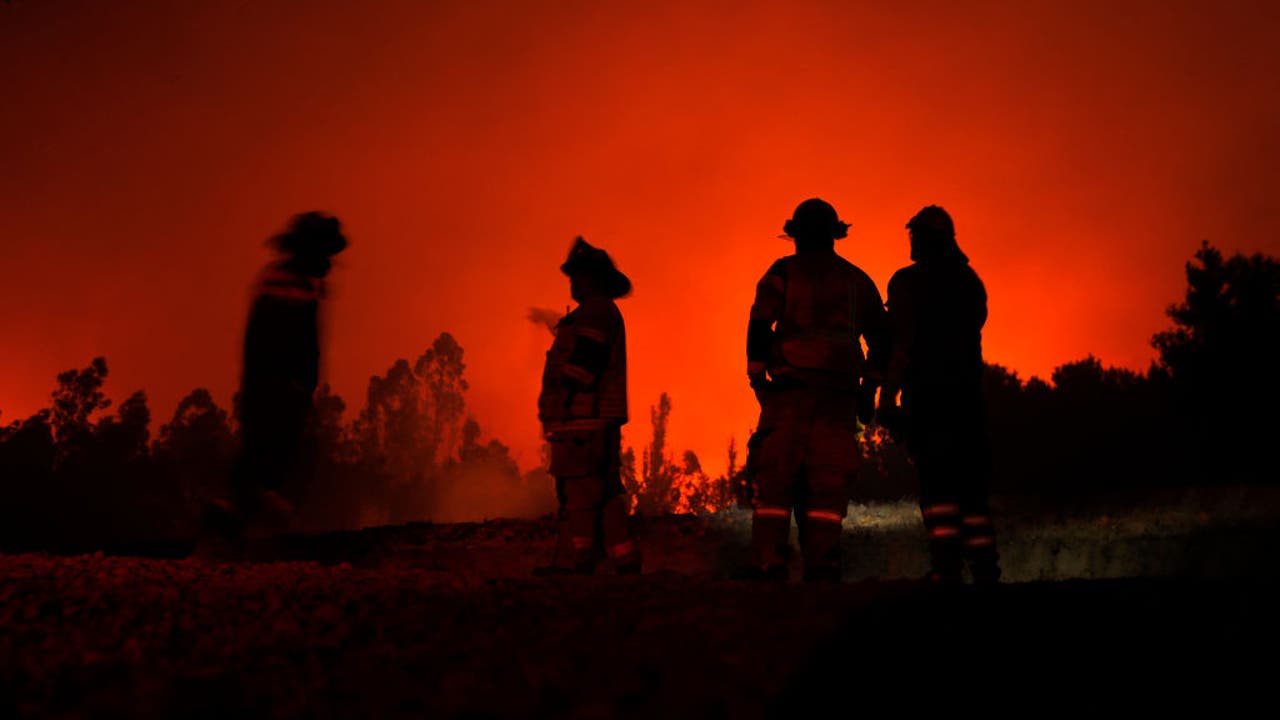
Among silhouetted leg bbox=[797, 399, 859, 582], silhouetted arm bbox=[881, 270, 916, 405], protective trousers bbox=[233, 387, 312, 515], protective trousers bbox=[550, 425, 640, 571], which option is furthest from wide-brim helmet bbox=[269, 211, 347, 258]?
silhouetted arm bbox=[881, 270, 916, 405]

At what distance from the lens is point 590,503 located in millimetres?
7359

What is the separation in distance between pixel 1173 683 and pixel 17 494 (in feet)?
241

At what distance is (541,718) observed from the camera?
259 cm

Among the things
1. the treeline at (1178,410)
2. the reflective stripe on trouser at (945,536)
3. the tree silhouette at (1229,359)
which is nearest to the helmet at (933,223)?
the reflective stripe on trouser at (945,536)

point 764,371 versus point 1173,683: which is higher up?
point 764,371

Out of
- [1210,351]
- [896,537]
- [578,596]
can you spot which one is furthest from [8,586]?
[1210,351]

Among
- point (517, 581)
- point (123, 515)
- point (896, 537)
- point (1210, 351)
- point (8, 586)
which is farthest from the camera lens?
point (123, 515)

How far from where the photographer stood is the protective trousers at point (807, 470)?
611 centimetres

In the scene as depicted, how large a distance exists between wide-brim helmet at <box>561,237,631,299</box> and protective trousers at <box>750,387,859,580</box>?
2142mm

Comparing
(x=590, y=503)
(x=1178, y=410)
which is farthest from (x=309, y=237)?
(x=1178, y=410)

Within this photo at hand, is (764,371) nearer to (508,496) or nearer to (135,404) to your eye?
(135,404)

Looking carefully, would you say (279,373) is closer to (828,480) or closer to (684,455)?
(828,480)

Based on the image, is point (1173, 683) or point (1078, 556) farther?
point (1078, 556)

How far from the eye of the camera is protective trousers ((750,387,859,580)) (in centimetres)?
611
